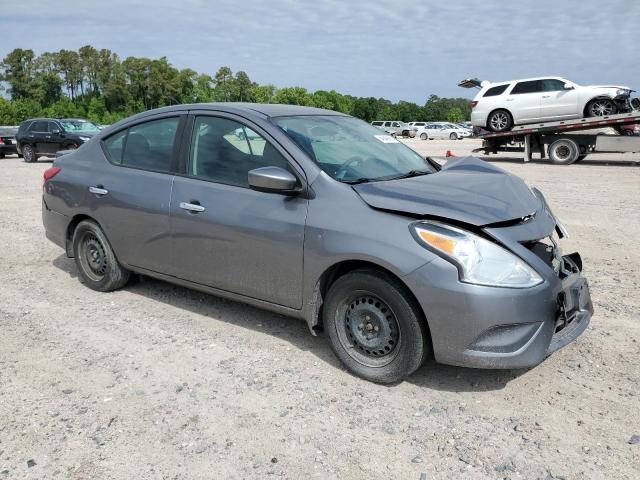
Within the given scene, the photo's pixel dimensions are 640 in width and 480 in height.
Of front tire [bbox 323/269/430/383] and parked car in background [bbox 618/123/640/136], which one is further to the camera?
parked car in background [bbox 618/123/640/136]

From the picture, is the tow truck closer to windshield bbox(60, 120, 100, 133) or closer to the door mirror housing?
windshield bbox(60, 120, 100, 133)

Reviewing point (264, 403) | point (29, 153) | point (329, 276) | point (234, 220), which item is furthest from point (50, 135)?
point (264, 403)

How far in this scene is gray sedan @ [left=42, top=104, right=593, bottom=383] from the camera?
10.8 ft

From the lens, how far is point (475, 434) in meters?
3.12

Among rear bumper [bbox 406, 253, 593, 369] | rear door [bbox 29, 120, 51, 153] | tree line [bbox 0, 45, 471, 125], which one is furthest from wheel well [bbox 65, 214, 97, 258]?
tree line [bbox 0, 45, 471, 125]

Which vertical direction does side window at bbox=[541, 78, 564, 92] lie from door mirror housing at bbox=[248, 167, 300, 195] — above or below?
above

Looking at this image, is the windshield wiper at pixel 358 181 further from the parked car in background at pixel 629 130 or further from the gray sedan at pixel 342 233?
the parked car in background at pixel 629 130

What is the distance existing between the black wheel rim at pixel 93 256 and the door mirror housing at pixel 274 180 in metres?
2.10

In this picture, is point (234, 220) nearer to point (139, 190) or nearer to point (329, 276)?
point (329, 276)

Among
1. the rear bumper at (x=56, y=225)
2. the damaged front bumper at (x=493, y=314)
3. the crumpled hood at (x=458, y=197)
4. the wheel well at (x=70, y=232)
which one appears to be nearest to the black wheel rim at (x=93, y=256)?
the wheel well at (x=70, y=232)

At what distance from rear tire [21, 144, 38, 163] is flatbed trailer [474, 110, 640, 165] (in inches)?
648

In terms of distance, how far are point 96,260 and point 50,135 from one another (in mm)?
18139

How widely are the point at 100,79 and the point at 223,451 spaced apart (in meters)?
95.8

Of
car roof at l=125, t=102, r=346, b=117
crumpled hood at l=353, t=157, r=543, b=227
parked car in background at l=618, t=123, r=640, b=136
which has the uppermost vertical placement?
parked car in background at l=618, t=123, r=640, b=136
